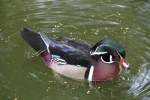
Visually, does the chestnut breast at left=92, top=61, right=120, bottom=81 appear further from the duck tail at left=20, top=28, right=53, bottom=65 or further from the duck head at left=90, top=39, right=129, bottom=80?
the duck tail at left=20, top=28, right=53, bottom=65

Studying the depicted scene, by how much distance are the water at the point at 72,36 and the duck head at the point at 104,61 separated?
137mm

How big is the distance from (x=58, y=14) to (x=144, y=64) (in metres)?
2.21

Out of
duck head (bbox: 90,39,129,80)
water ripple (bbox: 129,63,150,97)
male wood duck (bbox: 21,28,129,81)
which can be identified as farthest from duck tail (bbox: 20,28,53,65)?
water ripple (bbox: 129,63,150,97)

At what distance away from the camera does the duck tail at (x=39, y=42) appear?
7.82 metres

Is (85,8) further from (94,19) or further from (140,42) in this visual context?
(140,42)

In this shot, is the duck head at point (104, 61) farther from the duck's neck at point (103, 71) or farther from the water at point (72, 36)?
the water at point (72, 36)

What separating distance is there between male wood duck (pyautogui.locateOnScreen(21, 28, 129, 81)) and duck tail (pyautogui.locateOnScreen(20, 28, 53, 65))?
0.34ft

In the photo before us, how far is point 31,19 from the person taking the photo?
9.19 meters

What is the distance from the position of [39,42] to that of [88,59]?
894mm

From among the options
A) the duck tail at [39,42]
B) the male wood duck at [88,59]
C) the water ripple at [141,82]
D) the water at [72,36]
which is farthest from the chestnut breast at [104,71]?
the duck tail at [39,42]

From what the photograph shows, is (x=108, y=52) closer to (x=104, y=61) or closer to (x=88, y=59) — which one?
(x=104, y=61)

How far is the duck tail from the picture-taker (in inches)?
308

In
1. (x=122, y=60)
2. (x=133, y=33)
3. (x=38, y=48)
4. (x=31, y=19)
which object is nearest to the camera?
(x=122, y=60)

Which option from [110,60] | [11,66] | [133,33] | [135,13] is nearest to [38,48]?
[11,66]
